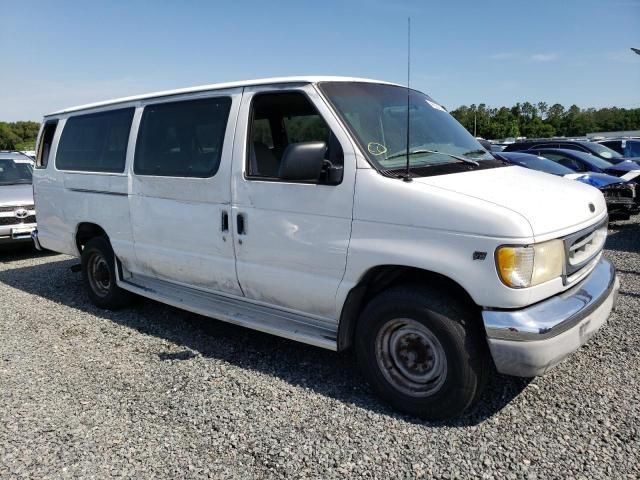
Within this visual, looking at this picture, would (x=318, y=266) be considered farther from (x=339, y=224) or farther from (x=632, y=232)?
(x=632, y=232)

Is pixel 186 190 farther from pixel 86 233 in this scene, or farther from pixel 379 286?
pixel 86 233

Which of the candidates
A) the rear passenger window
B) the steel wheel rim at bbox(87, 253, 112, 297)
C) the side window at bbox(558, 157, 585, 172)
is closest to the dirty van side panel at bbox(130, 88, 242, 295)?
the rear passenger window

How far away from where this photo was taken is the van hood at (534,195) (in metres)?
2.95

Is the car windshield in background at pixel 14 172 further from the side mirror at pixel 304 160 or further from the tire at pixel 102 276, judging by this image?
the side mirror at pixel 304 160

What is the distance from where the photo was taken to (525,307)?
2.94m

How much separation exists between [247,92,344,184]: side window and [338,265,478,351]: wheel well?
67cm

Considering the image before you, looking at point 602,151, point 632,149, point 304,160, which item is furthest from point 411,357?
point 632,149

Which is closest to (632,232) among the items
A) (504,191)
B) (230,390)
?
(504,191)

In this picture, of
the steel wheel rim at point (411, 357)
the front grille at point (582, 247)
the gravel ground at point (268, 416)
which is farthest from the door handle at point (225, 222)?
the front grille at point (582, 247)

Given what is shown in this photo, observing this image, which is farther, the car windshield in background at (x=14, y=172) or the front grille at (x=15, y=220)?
the car windshield in background at (x=14, y=172)

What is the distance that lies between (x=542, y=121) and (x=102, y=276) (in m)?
100

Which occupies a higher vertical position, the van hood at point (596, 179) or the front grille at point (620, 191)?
the van hood at point (596, 179)

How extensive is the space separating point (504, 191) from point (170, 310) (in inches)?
153

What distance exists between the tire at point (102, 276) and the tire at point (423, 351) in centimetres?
317
